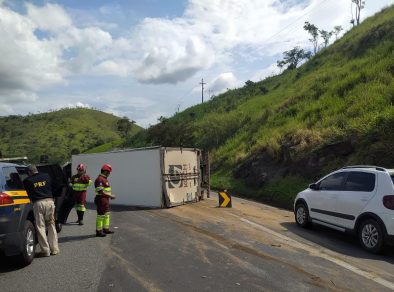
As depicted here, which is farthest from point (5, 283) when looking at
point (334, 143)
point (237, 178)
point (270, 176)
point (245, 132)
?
point (245, 132)

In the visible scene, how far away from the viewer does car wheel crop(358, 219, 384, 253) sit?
9141 millimetres

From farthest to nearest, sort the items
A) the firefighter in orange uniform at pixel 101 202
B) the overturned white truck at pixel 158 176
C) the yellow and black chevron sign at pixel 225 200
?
the overturned white truck at pixel 158 176, the yellow and black chevron sign at pixel 225 200, the firefighter in orange uniform at pixel 101 202

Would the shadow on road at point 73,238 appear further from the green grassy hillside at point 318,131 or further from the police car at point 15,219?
the green grassy hillside at point 318,131

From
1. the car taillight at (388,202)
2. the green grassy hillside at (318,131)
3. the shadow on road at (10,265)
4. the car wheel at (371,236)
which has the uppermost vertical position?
the green grassy hillside at (318,131)

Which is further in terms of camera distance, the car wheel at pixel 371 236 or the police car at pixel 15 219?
the car wheel at pixel 371 236

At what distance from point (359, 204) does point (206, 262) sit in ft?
12.9

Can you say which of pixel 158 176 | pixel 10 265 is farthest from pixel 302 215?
pixel 10 265

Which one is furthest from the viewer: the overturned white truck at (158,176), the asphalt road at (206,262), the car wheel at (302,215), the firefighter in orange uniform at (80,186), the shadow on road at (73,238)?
the overturned white truck at (158,176)

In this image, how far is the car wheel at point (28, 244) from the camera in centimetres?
766

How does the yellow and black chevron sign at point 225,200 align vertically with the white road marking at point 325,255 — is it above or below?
above

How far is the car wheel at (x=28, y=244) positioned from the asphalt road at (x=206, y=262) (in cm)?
16

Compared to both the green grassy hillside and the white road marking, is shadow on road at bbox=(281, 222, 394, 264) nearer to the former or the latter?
the white road marking

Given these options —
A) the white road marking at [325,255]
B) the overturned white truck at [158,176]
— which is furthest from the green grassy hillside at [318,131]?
the white road marking at [325,255]

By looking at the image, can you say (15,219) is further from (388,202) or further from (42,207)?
(388,202)
